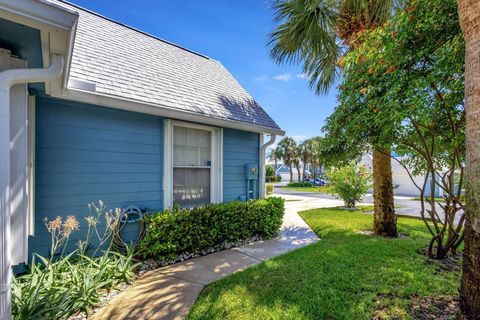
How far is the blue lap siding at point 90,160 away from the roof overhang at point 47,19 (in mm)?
2093

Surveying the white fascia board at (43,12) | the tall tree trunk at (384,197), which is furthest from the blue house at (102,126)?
the tall tree trunk at (384,197)

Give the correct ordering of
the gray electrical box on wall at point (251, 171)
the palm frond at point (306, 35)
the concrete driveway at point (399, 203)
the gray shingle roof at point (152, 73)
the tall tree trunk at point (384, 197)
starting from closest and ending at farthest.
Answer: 1. the gray shingle roof at point (152, 73)
2. the palm frond at point (306, 35)
3. the tall tree trunk at point (384, 197)
4. the gray electrical box on wall at point (251, 171)
5. the concrete driveway at point (399, 203)

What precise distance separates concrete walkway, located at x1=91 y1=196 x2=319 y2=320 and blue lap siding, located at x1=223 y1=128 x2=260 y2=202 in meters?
1.53

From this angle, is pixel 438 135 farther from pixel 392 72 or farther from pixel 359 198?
pixel 359 198

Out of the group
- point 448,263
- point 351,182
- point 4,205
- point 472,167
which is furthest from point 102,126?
point 351,182

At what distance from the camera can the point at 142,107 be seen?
4.79 meters

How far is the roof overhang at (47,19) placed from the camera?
74.8 inches

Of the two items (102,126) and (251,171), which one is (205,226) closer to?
(251,171)

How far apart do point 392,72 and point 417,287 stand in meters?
3.15

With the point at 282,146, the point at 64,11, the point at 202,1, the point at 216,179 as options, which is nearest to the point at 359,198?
the point at 216,179

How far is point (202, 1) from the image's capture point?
24.1 ft

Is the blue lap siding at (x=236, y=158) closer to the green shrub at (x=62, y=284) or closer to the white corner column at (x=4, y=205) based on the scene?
the green shrub at (x=62, y=284)

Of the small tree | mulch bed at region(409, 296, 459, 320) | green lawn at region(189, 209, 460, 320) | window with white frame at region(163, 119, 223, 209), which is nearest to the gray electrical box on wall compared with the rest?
window with white frame at region(163, 119, 223, 209)

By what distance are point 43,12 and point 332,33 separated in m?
7.16
